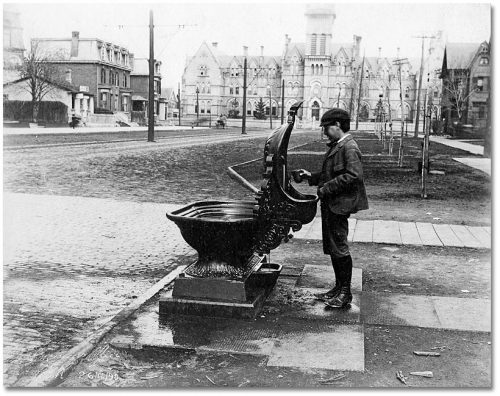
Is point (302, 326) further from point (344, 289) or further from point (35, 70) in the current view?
point (35, 70)

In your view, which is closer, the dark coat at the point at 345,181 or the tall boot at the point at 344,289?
the dark coat at the point at 345,181

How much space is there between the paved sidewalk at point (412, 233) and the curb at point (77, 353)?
4065mm

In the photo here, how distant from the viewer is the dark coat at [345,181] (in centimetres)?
522

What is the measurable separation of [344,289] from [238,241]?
1075 mm

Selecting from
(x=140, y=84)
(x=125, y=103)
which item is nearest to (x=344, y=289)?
(x=125, y=103)

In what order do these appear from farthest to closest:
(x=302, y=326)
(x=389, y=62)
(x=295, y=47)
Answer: (x=389, y=62) < (x=295, y=47) < (x=302, y=326)

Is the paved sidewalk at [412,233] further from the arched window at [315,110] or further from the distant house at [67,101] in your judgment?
the arched window at [315,110]

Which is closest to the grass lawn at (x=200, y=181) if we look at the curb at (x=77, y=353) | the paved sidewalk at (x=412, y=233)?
the paved sidewalk at (x=412, y=233)

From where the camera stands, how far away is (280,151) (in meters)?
5.42

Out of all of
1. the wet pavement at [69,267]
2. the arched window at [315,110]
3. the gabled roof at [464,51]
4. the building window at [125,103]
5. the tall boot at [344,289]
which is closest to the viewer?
the wet pavement at [69,267]

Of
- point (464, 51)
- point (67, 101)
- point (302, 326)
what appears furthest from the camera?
point (67, 101)

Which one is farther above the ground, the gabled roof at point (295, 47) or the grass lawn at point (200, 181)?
the gabled roof at point (295, 47)

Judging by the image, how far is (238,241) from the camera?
5406 millimetres

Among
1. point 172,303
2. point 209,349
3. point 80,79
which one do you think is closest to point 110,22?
point 172,303
